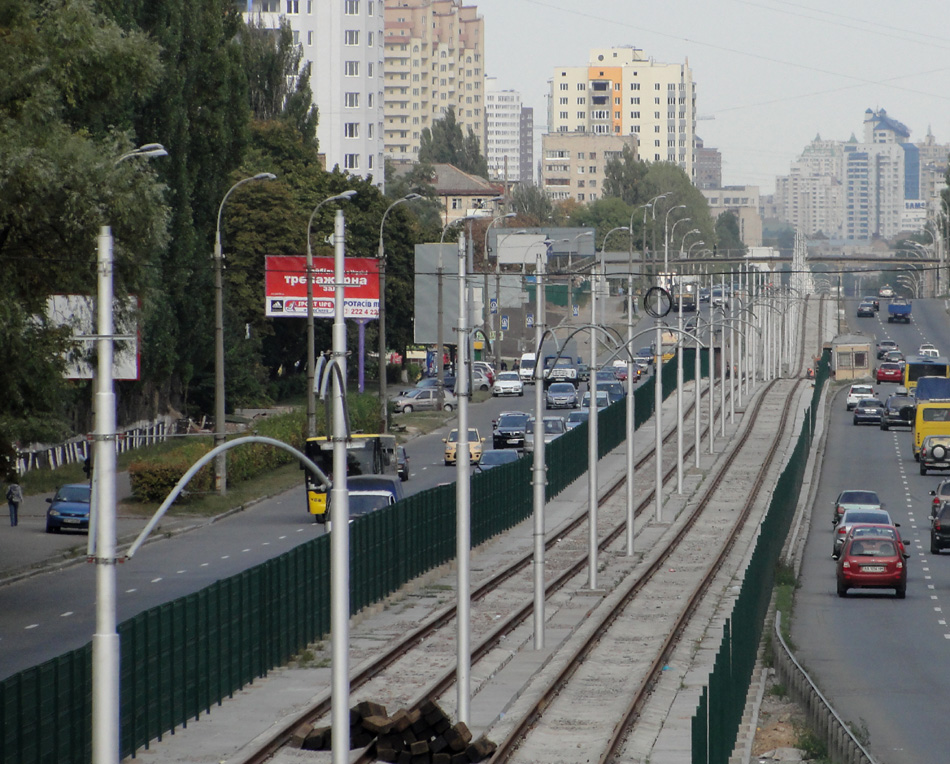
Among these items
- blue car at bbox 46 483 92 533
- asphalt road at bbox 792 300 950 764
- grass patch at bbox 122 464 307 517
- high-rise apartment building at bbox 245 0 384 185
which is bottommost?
asphalt road at bbox 792 300 950 764

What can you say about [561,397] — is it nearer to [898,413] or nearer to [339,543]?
[898,413]

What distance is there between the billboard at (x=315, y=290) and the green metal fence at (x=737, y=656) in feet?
66.4

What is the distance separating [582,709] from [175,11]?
3908 centimetres

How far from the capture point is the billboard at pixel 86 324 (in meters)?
29.0

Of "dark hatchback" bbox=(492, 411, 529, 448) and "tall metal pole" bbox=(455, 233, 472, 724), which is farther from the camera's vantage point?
"dark hatchback" bbox=(492, 411, 529, 448)

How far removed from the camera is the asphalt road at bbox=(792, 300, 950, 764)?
27.0 meters

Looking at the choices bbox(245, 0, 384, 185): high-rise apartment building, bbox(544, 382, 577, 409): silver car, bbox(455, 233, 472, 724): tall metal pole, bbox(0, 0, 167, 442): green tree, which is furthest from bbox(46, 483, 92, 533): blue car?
bbox(245, 0, 384, 185): high-rise apartment building

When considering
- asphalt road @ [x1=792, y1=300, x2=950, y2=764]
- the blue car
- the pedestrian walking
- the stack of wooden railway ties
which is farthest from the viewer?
the blue car

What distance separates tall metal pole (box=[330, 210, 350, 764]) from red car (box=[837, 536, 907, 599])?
27.6 meters

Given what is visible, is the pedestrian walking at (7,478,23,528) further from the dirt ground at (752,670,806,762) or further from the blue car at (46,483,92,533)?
the dirt ground at (752,670,806,762)

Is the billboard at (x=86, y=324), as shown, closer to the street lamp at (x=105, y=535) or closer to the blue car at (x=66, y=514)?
the blue car at (x=66, y=514)

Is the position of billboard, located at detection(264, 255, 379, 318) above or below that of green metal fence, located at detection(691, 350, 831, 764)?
above

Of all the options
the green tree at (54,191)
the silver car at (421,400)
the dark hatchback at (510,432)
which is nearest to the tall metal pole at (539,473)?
the green tree at (54,191)

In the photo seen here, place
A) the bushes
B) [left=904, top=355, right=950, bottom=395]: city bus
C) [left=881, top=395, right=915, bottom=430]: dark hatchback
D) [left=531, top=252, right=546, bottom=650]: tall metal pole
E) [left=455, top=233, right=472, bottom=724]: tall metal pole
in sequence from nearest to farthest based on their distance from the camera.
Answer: [left=455, top=233, right=472, bottom=724]: tall metal pole < [left=531, top=252, right=546, bottom=650]: tall metal pole < the bushes < [left=881, top=395, right=915, bottom=430]: dark hatchback < [left=904, top=355, right=950, bottom=395]: city bus
